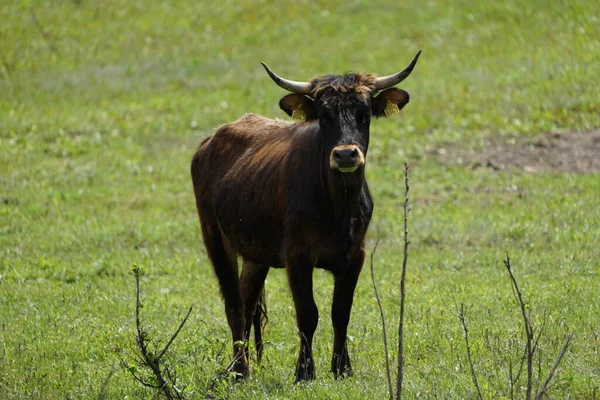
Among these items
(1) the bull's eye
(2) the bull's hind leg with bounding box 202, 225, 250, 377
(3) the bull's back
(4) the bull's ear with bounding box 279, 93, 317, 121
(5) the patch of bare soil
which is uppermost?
(1) the bull's eye

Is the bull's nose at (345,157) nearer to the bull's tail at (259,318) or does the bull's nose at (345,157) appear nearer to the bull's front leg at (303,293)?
the bull's front leg at (303,293)

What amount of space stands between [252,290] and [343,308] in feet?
5.48

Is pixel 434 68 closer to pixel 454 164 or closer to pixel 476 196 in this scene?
pixel 454 164

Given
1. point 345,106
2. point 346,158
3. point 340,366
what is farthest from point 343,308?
point 345,106

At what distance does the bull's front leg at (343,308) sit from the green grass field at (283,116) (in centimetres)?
22

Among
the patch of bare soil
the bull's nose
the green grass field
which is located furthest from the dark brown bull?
the patch of bare soil

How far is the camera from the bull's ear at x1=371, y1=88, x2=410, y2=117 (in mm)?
8883

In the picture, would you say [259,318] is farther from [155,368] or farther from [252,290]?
[155,368]

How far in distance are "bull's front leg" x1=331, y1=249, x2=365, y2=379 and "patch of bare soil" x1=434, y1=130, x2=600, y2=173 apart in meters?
10.4

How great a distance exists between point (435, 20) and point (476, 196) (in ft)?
49.3

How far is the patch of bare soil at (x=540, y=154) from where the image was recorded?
18.2m

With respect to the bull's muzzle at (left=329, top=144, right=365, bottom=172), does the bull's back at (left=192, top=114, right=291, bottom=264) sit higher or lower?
lower

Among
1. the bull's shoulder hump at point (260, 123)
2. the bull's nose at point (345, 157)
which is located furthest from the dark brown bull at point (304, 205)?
the bull's shoulder hump at point (260, 123)

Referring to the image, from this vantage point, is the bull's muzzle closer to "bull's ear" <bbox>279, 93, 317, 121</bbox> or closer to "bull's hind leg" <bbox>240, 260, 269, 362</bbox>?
"bull's ear" <bbox>279, 93, 317, 121</bbox>
